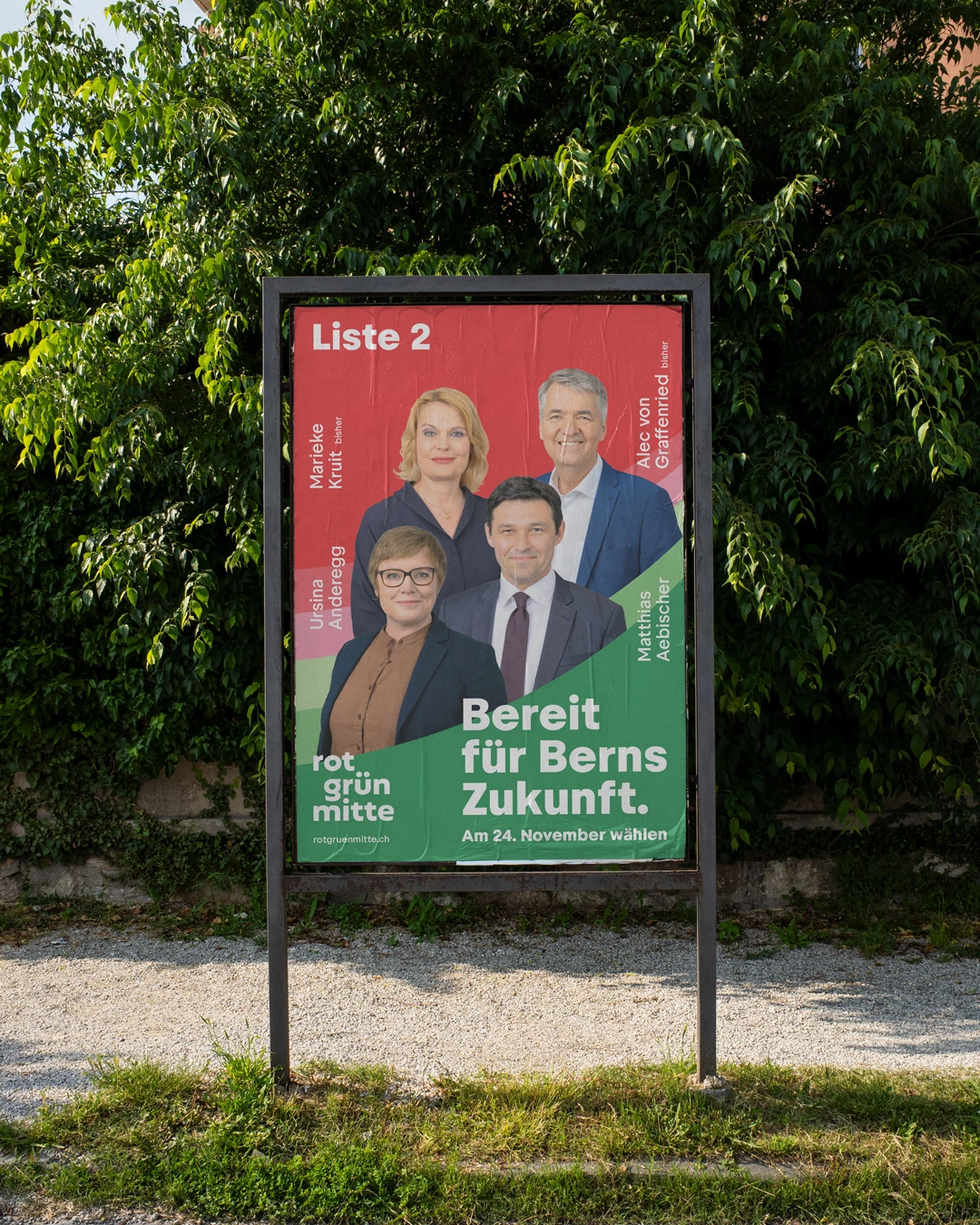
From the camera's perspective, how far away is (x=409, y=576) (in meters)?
3.55

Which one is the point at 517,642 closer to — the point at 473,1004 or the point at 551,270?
the point at 473,1004

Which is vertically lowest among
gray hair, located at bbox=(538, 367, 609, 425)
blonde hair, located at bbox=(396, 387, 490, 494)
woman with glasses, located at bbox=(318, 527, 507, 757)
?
woman with glasses, located at bbox=(318, 527, 507, 757)

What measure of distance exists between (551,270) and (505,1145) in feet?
13.5

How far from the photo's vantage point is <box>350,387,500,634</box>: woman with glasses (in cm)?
355

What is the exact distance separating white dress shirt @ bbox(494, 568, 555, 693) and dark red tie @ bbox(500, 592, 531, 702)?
0.03 feet

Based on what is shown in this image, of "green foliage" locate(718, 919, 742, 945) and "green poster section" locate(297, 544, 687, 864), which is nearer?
"green poster section" locate(297, 544, 687, 864)

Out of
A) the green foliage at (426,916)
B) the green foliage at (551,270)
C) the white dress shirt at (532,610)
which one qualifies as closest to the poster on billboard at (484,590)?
the white dress shirt at (532,610)

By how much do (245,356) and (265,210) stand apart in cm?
81

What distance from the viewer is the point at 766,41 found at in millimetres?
4793

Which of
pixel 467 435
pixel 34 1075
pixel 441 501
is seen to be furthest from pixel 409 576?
pixel 34 1075

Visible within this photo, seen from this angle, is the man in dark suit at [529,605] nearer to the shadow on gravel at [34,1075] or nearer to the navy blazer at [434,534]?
the navy blazer at [434,534]

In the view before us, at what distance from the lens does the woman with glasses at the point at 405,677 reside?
354 cm

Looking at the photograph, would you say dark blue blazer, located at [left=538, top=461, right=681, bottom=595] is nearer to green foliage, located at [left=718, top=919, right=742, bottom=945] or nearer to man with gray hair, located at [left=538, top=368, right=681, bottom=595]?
man with gray hair, located at [left=538, top=368, right=681, bottom=595]

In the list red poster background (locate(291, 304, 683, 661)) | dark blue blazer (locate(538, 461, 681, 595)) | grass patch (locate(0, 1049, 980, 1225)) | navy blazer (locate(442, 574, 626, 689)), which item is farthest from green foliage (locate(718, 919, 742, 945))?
red poster background (locate(291, 304, 683, 661))
